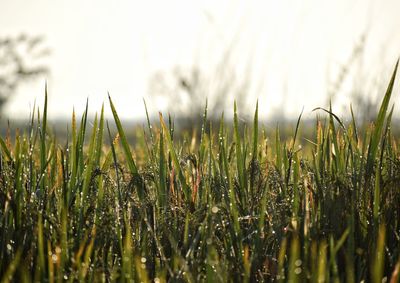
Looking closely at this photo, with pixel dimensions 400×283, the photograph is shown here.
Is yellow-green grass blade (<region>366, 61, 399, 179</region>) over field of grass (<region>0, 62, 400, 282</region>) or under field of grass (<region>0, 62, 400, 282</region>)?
over

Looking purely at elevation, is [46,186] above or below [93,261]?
above

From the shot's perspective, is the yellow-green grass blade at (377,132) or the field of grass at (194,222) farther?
the yellow-green grass blade at (377,132)

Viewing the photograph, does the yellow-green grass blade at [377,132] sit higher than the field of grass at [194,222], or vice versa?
the yellow-green grass blade at [377,132]

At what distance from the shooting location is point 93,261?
1333 mm

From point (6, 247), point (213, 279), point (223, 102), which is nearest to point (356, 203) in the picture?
point (213, 279)

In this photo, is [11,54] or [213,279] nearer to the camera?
[213,279]

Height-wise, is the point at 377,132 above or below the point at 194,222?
above

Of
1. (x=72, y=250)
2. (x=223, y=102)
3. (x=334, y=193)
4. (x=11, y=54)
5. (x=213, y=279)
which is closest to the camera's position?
(x=213, y=279)

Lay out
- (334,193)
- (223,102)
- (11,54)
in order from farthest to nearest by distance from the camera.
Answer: (11,54) < (223,102) < (334,193)

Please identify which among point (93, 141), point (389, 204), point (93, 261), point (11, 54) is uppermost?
point (11, 54)

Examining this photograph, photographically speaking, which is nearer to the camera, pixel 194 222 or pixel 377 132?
pixel 194 222

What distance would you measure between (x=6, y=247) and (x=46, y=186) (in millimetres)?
279

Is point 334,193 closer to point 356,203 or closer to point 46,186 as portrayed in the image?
point 356,203

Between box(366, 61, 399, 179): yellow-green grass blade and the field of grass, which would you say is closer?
the field of grass
